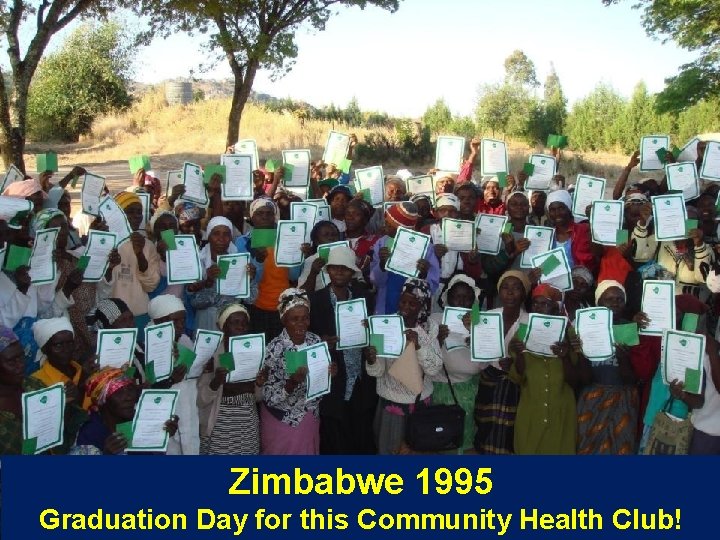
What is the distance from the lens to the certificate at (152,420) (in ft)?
13.3

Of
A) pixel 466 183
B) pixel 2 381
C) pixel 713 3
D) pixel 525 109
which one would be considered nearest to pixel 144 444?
pixel 2 381

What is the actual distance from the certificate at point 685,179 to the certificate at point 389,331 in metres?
3.42

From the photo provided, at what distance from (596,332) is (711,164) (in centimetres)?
295

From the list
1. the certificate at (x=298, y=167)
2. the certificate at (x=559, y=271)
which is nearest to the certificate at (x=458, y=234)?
the certificate at (x=559, y=271)

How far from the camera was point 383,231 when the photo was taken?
6.51 metres

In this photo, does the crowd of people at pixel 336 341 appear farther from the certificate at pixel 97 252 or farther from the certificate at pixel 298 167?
the certificate at pixel 298 167

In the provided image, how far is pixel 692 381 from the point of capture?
4.50 m

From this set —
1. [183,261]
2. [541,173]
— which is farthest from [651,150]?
[183,261]

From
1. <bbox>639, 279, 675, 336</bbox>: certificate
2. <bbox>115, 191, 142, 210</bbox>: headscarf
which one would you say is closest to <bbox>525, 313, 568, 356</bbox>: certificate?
<bbox>639, 279, 675, 336</bbox>: certificate

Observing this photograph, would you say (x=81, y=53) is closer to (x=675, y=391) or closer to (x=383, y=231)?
(x=383, y=231)

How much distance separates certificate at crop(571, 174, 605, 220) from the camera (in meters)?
6.81

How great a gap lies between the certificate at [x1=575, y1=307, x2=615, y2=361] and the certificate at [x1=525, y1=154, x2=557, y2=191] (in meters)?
3.01

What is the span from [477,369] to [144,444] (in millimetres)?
2464

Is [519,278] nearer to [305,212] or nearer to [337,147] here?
[305,212]
